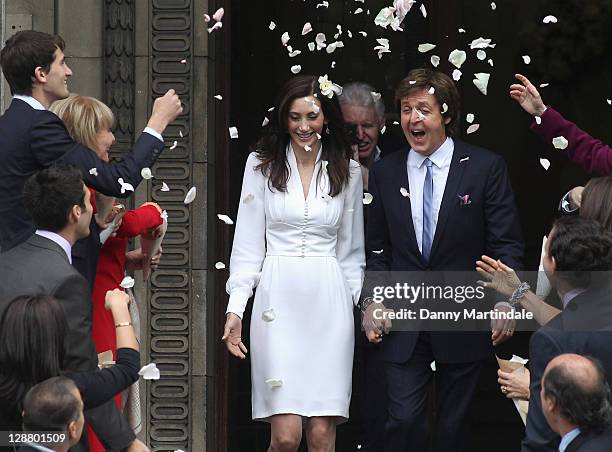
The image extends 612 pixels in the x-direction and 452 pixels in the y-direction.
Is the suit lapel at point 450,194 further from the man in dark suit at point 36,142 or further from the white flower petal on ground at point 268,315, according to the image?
the man in dark suit at point 36,142

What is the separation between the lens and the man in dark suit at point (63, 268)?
6.24 meters

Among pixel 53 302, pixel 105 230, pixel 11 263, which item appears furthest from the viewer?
pixel 105 230

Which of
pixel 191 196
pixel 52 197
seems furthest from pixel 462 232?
pixel 52 197

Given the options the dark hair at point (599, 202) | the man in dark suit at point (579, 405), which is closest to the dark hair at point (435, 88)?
the dark hair at point (599, 202)

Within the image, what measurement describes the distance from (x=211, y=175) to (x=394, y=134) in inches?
43.8

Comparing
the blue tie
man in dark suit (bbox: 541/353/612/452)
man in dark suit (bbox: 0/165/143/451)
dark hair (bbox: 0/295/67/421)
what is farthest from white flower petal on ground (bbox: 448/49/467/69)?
dark hair (bbox: 0/295/67/421)

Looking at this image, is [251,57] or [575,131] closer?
[575,131]

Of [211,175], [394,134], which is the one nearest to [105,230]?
[211,175]

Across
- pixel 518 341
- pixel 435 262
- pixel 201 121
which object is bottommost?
pixel 518 341

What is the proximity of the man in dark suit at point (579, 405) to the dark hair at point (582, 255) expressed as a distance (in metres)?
0.75

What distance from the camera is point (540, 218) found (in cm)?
1027

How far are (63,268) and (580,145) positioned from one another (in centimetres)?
281

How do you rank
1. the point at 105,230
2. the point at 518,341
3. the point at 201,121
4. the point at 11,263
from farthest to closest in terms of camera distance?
1. the point at 518,341
2. the point at 201,121
3. the point at 105,230
4. the point at 11,263

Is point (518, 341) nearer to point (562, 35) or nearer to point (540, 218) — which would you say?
point (540, 218)
